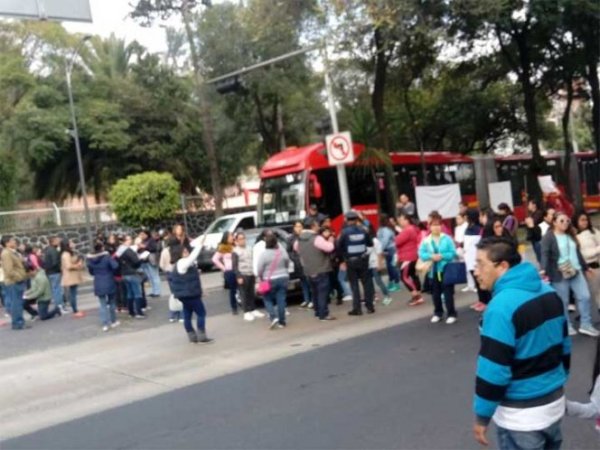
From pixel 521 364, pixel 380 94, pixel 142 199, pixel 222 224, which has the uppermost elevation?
pixel 380 94

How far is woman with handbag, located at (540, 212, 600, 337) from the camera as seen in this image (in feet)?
28.4

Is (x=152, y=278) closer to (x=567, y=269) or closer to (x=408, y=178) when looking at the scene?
(x=567, y=269)

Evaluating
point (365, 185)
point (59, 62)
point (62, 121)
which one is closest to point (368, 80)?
point (365, 185)

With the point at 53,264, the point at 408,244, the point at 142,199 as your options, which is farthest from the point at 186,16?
the point at 408,244

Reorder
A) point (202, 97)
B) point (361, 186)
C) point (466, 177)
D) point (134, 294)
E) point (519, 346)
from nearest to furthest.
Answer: point (519, 346), point (134, 294), point (361, 186), point (202, 97), point (466, 177)

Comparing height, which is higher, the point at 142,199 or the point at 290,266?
the point at 142,199

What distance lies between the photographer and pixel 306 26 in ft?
65.9

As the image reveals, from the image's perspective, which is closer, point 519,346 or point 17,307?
point 519,346

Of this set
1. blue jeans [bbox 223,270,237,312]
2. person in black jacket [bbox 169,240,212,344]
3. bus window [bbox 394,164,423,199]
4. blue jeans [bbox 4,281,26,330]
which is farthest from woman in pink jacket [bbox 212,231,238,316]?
bus window [bbox 394,164,423,199]

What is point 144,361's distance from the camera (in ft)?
31.9

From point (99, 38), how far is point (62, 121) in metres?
10.2

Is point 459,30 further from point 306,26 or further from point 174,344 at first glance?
point 174,344

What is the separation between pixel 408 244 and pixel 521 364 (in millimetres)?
9208

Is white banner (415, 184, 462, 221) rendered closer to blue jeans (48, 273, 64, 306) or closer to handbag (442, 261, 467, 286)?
blue jeans (48, 273, 64, 306)
